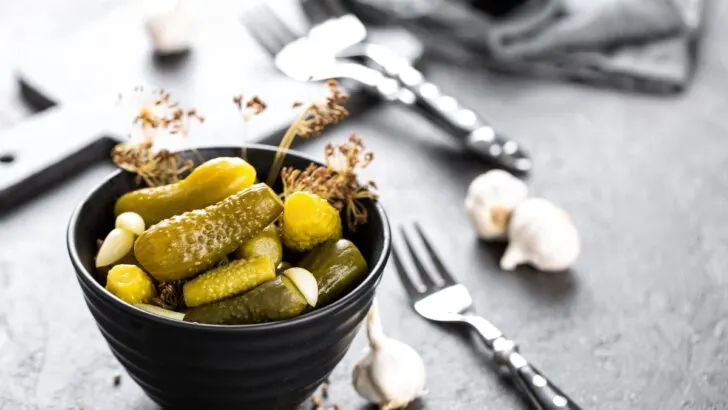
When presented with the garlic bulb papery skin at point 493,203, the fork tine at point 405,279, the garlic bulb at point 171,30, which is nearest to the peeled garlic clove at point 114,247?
the fork tine at point 405,279

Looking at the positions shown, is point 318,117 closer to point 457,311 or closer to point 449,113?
point 457,311

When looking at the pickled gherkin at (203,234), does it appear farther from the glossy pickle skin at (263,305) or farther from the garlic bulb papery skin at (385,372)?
the garlic bulb papery skin at (385,372)

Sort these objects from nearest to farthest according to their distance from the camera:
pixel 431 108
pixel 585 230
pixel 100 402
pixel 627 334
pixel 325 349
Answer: pixel 325 349
pixel 100 402
pixel 627 334
pixel 585 230
pixel 431 108

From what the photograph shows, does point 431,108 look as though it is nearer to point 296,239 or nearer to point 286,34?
point 286,34

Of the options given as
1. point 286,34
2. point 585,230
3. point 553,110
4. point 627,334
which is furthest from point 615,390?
point 286,34

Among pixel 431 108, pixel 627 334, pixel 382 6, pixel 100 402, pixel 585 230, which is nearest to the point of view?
pixel 100 402

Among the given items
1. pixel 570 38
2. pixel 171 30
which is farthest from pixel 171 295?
pixel 570 38
